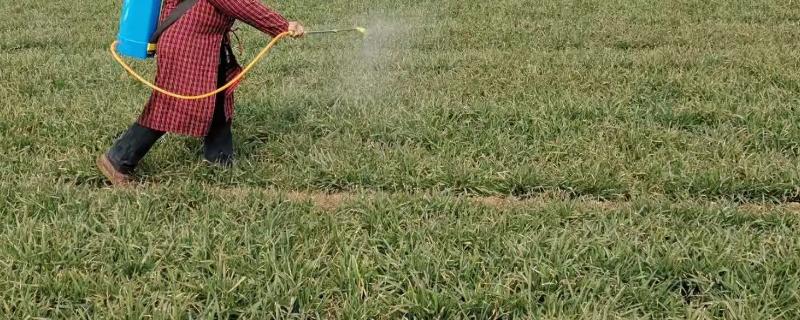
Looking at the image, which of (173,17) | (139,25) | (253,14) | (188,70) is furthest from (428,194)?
(139,25)

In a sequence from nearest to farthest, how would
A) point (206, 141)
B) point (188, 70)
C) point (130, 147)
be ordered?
point (188, 70)
point (130, 147)
point (206, 141)

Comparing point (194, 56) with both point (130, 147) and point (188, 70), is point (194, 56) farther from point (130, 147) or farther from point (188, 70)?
point (130, 147)

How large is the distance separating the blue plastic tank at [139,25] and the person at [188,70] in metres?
0.08

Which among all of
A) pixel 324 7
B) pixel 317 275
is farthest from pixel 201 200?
pixel 324 7

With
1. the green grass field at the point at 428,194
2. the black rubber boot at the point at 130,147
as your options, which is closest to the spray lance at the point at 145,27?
the black rubber boot at the point at 130,147

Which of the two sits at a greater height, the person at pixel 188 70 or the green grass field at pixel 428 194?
the person at pixel 188 70

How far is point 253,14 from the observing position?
3840 millimetres

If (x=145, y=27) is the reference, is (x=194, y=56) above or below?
below

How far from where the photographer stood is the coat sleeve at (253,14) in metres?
3.79

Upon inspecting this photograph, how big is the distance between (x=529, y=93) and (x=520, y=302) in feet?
11.0

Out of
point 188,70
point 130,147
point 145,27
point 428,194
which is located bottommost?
point 428,194

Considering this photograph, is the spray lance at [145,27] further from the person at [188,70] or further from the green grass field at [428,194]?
the green grass field at [428,194]

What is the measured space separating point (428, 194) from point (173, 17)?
65.8 inches

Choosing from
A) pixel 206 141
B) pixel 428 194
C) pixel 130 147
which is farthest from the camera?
pixel 206 141
